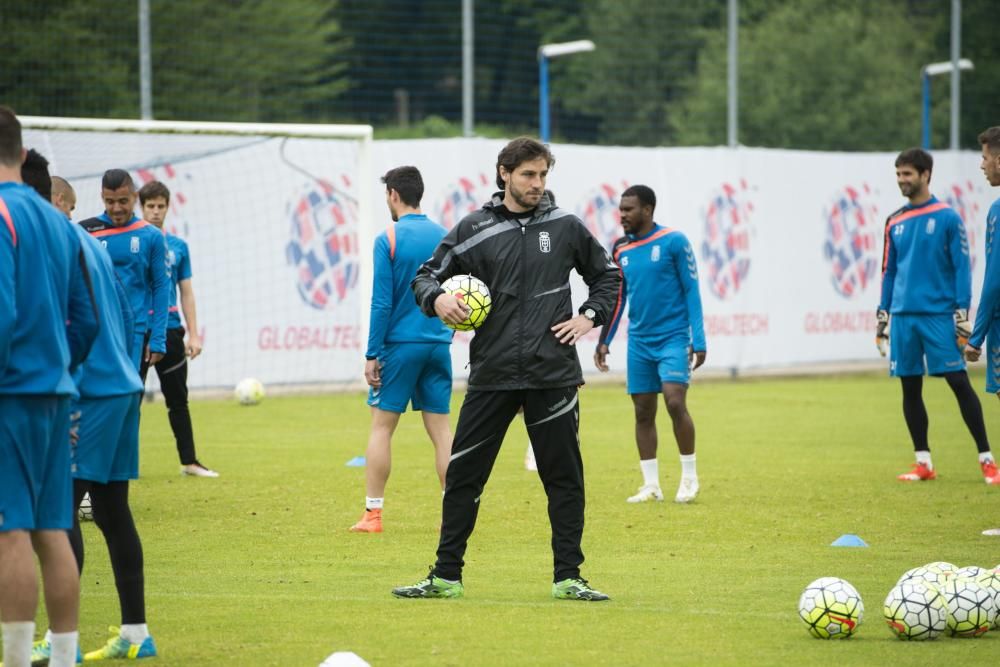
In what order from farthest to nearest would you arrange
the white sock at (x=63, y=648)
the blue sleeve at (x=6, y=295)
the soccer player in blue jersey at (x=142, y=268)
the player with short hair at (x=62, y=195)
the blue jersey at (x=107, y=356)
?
the soccer player in blue jersey at (x=142, y=268) → the player with short hair at (x=62, y=195) → the blue jersey at (x=107, y=356) → the white sock at (x=63, y=648) → the blue sleeve at (x=6, y=295)

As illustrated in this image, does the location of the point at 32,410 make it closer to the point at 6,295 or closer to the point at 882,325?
the point at 6,295

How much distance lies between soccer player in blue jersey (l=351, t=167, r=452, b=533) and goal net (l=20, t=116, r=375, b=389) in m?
8.37

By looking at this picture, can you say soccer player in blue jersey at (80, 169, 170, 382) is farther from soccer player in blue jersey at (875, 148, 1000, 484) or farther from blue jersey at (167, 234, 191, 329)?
soccer player in blue jersey at (875, 148, 1000, 484)

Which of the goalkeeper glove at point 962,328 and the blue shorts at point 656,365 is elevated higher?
the goalkeeper glove at point 962,328

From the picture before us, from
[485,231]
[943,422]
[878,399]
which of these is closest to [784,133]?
[878,399]

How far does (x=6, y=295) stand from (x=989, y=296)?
6.68 metres

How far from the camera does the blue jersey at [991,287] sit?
9.56 meters

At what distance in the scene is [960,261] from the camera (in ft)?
40.7

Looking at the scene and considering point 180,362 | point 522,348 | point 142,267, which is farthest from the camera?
point 180,362

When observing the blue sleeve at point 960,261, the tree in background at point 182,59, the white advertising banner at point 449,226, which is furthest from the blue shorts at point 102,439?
the tree in background at point 182,59

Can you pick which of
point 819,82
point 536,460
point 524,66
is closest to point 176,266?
point 536,460

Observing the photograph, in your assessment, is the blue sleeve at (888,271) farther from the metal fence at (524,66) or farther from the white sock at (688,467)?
the metal fence at (524,66)

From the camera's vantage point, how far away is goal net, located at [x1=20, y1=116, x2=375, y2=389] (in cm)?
1903

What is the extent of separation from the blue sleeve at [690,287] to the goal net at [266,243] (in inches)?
299
